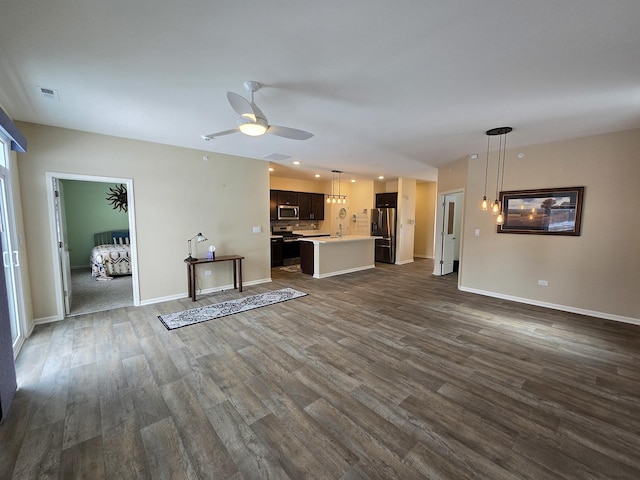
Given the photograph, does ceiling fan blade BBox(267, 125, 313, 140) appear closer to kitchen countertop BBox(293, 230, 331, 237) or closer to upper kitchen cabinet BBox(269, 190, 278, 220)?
upper kitchen cabinet BBox(269, 190, 278, 220)

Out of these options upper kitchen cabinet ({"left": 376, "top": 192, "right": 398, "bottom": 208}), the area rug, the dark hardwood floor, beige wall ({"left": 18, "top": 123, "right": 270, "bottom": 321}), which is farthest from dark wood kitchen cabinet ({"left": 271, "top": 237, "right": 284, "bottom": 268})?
the dark hardwood floor

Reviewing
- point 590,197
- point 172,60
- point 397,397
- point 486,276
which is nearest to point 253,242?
point 172,60

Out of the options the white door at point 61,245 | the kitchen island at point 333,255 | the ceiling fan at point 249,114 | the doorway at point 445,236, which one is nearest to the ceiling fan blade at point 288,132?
the ceiling fan at point 249,114

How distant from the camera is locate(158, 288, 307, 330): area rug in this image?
149 inches

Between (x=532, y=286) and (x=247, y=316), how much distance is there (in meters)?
Answer: 4.91

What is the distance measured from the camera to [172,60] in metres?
2.09

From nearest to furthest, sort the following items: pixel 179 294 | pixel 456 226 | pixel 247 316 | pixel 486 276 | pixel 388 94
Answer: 1. pixel 388 94
2. pixel 247 316
3. pixel 179 294
4. pixel 486 276
5. pixel 456 226

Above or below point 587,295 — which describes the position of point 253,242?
above

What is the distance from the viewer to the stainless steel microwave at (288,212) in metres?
8.29

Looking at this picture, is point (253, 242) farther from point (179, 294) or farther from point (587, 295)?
point (587, 295)

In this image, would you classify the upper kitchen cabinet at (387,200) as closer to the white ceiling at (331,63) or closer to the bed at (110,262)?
the white ceiling at (331,63)

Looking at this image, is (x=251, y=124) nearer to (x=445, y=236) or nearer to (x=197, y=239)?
(x=197, y=239)

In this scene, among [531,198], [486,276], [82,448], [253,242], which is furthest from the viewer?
[253,242]

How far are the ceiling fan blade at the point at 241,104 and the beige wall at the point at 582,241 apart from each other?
4700mm
